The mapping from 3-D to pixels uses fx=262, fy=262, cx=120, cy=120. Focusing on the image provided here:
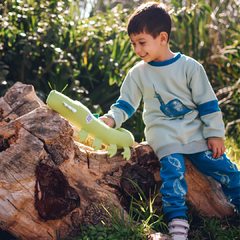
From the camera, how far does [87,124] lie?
1706 millimetres

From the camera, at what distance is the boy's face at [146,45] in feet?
5.95

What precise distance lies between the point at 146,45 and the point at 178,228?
1.25m

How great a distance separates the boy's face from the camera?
1814 millimetres

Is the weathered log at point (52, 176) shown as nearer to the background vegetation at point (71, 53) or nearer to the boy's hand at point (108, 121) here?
the boy's hand at point (108, 121)

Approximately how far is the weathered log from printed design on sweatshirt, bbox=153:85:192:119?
33 cm

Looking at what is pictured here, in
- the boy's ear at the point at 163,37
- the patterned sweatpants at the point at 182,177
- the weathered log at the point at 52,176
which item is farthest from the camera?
the boy's ear at the point at 163,37

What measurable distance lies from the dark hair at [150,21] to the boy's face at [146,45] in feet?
0.09

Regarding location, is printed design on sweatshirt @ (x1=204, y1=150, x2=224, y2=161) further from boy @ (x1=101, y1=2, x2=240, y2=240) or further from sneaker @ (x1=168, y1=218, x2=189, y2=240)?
sneaker @ (x1=168, y1=218, x2=189, y2=240)

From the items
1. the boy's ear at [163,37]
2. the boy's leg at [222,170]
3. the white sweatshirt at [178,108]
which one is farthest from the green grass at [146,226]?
the boy's ear at [163,37]

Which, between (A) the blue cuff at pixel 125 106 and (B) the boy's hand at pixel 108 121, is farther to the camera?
(A) the blue cuff at pixel 125 106

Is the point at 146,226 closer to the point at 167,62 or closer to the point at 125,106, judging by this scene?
the point at 125,106

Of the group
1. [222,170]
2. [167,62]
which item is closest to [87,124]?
[167,62]

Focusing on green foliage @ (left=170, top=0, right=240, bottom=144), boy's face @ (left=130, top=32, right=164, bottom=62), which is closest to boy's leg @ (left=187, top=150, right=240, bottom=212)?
boy's face @ (left=130, top=32, right=164, bottom=62)

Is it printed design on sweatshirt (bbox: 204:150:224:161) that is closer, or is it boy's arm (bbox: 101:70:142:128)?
printed design on sweatshirt (bbox: 204:150:224:161)
